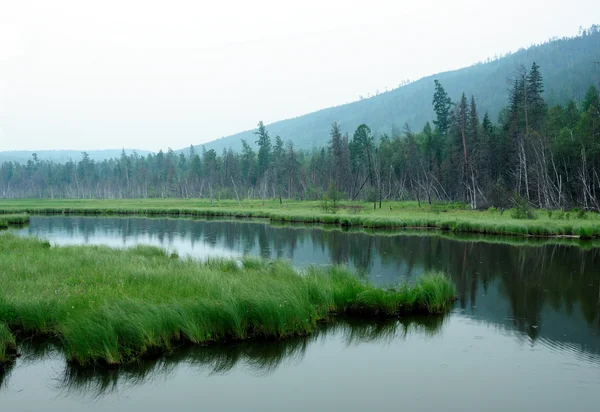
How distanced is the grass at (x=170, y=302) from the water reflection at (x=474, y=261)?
2.74m

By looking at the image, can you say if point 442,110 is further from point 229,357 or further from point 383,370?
point 229,357

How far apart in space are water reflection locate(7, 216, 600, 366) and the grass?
2738 millimetres

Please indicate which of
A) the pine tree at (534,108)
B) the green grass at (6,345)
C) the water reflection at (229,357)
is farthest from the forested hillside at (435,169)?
the green grass at (6,345)

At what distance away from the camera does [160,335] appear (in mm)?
11211

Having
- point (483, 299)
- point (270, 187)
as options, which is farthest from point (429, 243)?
point (270, 187)

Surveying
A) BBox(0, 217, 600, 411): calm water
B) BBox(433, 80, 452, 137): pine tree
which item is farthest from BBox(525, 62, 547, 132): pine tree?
BBox(0, 217, 600, 411): calm water

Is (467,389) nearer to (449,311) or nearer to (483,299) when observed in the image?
(449,311)

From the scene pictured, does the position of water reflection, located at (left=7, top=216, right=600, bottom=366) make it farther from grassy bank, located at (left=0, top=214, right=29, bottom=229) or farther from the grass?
grassy bank, located at (left=0, top=214, right=29, bottom=229)

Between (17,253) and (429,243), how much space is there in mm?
24524

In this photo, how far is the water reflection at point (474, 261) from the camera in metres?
14.6

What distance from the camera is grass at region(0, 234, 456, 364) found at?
10742 millimetres

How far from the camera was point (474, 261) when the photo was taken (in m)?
25.4

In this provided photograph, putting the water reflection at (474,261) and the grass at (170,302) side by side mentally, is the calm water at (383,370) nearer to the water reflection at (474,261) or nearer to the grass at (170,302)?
the water reflection at (474,261)

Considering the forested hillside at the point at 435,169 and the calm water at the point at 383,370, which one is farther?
the forested hillside at the point at 435,169
